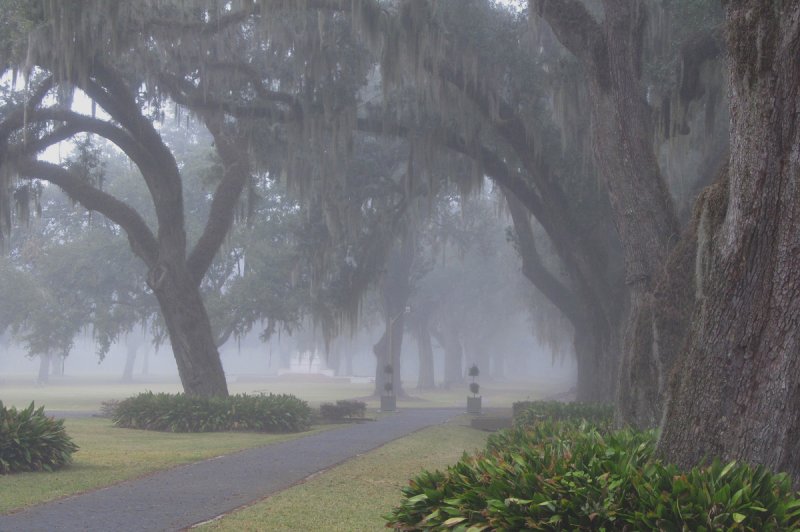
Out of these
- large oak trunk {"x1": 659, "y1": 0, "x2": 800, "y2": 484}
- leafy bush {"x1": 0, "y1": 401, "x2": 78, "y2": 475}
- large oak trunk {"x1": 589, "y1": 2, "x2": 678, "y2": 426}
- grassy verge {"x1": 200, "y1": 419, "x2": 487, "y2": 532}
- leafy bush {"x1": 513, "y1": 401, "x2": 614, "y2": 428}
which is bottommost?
grassy verge {"x1": 200, "y1": 419, "x2": 487, "y2": 532}

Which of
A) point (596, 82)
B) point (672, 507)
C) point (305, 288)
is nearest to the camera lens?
point (672, 507)

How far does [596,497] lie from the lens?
5.61m

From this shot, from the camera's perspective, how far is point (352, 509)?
31.0 ft

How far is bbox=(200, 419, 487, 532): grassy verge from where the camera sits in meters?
8.47

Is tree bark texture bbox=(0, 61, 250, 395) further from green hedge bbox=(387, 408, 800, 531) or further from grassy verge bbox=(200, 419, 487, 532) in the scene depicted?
green hedge bbox=(387, 408, 800, 531)

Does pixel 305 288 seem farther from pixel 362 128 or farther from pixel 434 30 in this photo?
pixel 434 30

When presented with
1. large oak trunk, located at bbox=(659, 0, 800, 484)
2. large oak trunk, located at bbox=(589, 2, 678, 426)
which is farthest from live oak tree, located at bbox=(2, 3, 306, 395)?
large oak trunk, located at bbox=(659, 0, 800, 484)

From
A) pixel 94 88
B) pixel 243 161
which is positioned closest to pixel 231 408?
pixel 243 161

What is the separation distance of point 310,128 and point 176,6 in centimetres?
389

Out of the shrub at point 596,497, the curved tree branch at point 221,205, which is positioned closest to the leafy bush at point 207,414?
the curved tree branch at point 221,205

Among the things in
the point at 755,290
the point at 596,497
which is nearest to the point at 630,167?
the point at 755,290

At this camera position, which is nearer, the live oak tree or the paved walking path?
Result: the paved walking path

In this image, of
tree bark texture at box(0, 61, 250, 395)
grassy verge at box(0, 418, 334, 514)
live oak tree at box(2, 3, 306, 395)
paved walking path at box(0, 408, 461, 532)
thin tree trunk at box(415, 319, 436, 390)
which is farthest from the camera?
thin tree trunk at box(415, 319, 436, 390)

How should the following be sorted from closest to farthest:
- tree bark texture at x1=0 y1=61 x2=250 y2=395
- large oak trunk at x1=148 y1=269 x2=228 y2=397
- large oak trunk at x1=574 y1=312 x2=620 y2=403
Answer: large oak trunk at x1=574 y1=312 x2=620 y2=403 < tree bark texture at x1=0 y1=61 x2=250 y2=395 < large oak trunk at x1=148 y1=269 x2=228 y2=397
